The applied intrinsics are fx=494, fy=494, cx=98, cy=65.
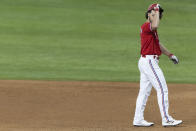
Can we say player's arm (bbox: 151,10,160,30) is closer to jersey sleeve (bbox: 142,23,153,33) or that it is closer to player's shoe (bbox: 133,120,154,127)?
jersey sleeve (bbox: 142,23,153,33)

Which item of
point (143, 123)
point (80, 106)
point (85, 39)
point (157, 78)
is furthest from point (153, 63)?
point (85, 39)

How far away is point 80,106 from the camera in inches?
427

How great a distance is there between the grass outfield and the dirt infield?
120cm

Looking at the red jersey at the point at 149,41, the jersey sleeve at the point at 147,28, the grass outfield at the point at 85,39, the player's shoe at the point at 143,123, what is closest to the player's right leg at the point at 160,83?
the red jersey at the point at 149,41

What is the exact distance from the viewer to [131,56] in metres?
17.3

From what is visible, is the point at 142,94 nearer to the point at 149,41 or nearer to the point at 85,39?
the point at 149,41

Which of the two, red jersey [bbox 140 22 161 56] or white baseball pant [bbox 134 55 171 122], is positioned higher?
red jersey [bbox 140 22 161 56]

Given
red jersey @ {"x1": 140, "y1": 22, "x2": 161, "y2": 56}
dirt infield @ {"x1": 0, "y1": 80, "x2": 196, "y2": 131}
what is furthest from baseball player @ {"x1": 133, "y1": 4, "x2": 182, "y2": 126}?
dirt infield @ {"x1": 0, "y1": 80, "x2": 196, "y2": 131}

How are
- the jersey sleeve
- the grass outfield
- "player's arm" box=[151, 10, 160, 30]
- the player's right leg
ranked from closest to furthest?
"player's arm" box=[151, 10, 160, 30] < the jersey sleeve < the player's right leg < the grass outfield

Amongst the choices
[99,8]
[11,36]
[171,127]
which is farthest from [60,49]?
[171,127]

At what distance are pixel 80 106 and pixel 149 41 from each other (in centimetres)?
274

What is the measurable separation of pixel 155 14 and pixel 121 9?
51.1 feet

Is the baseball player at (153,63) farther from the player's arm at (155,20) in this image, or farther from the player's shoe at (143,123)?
the player's shoe at (143,123)

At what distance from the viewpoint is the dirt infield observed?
358 inches
